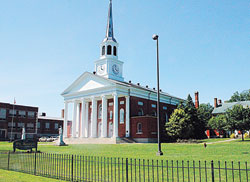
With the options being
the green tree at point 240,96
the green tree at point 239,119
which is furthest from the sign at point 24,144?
the green tree at point 240,96

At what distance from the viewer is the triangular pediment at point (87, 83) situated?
157ft

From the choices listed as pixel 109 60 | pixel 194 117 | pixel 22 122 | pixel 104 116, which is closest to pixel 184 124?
pixel 194 117

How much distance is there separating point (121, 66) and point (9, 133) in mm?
37980

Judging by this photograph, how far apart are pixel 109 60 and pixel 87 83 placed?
7.29 meters

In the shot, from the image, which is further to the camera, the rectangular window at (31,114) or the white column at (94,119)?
the rectangular window at (31,114)

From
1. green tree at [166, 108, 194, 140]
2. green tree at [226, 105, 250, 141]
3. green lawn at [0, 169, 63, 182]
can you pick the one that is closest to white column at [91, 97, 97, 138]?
green tree at [166, 108, 194, 140]

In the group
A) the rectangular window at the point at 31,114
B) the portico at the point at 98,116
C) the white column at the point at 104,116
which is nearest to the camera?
the portico at the point at 98,116

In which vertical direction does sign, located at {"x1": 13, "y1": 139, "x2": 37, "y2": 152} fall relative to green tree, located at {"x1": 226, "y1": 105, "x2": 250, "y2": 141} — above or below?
below

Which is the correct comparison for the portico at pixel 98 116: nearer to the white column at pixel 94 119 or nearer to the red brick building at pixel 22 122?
the white column at pixel 94 119

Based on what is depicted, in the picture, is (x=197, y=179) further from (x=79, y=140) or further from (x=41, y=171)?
(x=79, y=140)

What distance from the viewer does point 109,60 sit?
53938 millimetres

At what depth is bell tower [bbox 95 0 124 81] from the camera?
53.9 m

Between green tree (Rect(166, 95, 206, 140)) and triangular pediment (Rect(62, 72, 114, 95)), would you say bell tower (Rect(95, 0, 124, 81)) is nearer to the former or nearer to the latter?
triangular pediment (Rect(62, 72, 114, 95))

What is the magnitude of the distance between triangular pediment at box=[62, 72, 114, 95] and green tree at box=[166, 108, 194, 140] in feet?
43.3
